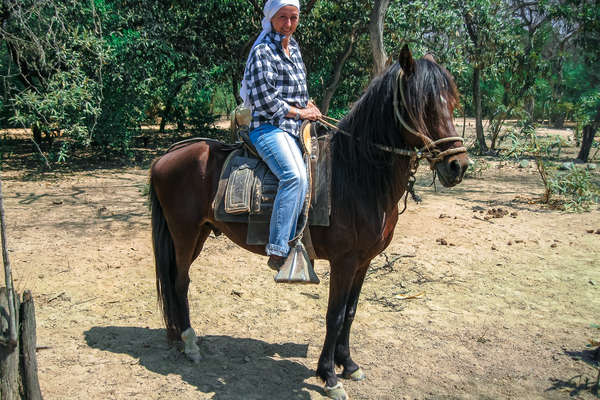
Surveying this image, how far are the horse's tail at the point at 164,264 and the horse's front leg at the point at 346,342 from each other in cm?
134

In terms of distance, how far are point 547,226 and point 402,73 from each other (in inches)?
212

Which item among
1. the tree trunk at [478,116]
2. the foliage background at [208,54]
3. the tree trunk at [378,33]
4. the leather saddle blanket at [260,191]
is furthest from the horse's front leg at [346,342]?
the tree trunk at [478,116]

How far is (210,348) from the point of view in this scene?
3736 millimetres

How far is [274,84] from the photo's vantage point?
3.08 meters

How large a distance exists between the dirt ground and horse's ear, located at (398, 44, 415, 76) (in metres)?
2.24

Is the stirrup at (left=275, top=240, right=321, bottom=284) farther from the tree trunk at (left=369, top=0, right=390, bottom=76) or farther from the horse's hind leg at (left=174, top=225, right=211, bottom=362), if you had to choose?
the tree trunk at (left=369, top=0, right=390, bottom=76)

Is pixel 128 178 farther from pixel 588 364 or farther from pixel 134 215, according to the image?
pixel 588 364

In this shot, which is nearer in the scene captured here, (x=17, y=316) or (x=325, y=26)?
(x=17, y=316)

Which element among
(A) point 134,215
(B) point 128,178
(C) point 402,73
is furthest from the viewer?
(B) point 128,178

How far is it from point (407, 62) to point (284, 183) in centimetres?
110

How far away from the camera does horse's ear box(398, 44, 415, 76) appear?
2676 millimetres

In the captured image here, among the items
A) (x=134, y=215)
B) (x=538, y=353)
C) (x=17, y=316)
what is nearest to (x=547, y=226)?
(x=538, y=353)

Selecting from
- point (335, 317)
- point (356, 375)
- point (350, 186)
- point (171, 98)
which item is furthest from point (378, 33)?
point (171, 98)

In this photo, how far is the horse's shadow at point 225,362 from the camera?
3.21m
